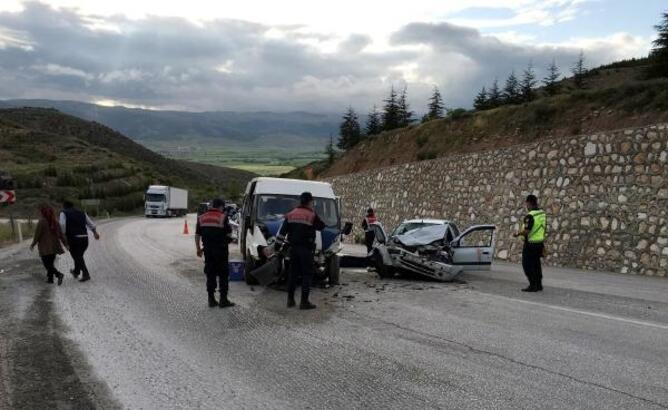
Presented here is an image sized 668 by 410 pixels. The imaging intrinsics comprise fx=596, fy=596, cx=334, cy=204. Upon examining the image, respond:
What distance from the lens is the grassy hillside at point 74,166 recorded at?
7150 cm

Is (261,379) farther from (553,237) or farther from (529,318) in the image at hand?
(553,237)

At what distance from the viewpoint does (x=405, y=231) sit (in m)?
14.8

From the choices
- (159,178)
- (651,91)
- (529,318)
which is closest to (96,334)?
(529,318)

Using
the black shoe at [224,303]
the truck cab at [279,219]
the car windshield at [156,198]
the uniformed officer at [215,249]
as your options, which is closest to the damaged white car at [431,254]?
the truck cab at [279,219]

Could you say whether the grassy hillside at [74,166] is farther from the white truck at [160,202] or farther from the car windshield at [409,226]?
the car windshield at [409,226]

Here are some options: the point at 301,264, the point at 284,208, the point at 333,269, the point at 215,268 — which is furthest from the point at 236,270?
the point at 301,264

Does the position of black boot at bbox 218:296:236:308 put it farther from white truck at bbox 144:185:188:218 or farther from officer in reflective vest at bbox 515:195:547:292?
white truck at bbox 144:185:188:218

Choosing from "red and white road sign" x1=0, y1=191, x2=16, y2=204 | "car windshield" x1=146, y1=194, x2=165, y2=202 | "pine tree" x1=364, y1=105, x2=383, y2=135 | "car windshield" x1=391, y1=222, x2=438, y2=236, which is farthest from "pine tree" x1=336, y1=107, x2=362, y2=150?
"car windshield" x1=391, y1=222, x2=438, y2=236

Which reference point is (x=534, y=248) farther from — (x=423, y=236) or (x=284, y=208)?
(x=284, y=208)

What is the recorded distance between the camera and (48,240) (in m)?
12.8

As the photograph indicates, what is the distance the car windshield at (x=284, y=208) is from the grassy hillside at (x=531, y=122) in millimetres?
11224

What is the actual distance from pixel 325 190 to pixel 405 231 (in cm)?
237

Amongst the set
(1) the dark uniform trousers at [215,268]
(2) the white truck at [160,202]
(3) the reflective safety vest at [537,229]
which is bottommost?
(2) the white truck at [160,202]

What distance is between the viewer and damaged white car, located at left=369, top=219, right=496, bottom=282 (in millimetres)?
13180
